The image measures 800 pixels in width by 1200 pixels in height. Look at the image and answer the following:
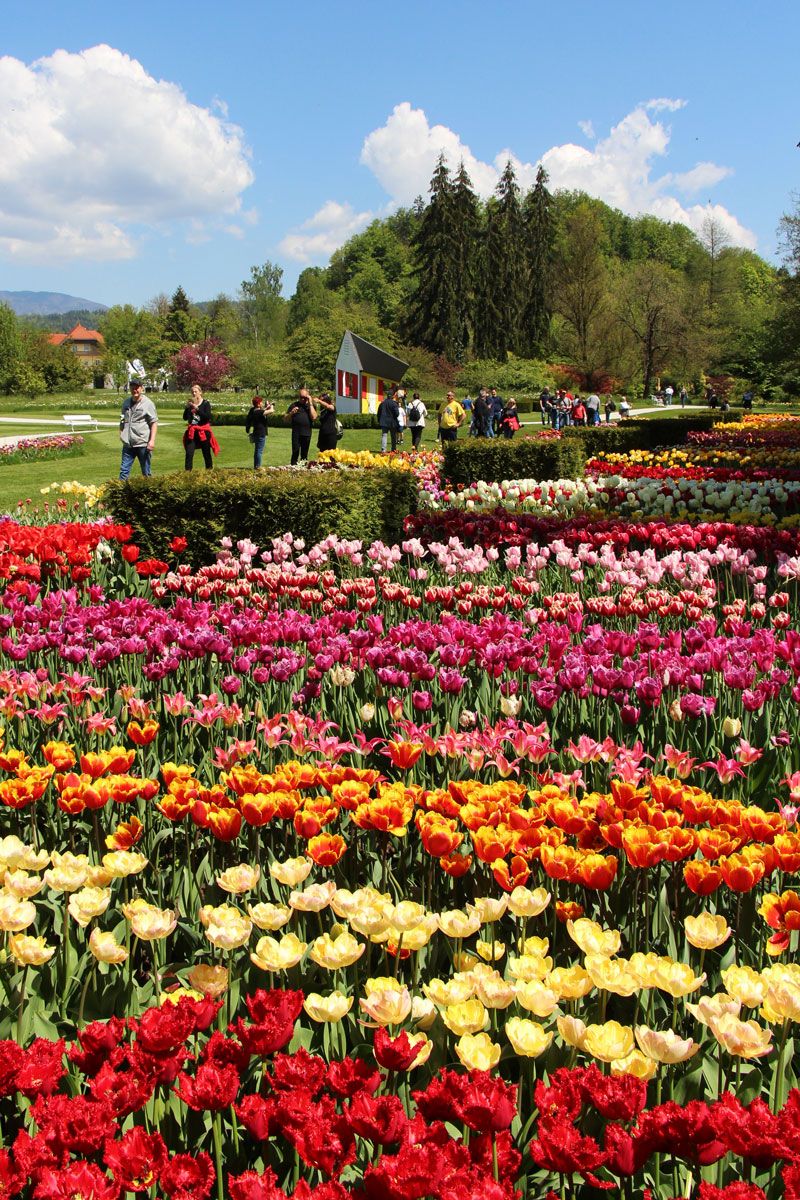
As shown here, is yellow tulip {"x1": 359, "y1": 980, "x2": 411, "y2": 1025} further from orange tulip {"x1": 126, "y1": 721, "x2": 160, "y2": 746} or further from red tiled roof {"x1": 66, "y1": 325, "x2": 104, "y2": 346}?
red tiled roof {"x1": 66, "y1": 325, "x2": 104, "y2": 346}

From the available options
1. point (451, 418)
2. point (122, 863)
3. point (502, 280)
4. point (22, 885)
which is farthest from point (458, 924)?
point (502, 280)

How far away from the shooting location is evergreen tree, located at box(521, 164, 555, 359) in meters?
69.6

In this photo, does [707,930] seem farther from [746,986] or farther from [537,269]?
[537,269]

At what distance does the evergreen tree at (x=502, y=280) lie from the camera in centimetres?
6694

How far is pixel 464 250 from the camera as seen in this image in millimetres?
64125

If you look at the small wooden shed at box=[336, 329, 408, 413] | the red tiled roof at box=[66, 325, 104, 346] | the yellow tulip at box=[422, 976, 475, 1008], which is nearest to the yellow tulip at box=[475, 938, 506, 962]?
the yellow tulip at box=[422, 976, 475, 1008]

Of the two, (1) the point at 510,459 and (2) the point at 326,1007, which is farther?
(1) the point at 510,459

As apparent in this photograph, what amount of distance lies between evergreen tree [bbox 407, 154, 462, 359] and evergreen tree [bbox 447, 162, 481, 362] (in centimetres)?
24

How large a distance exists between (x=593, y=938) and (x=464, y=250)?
218ft

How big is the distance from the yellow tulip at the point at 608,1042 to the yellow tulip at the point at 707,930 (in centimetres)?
38

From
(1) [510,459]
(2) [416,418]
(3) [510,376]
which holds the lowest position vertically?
(1) [510,459]

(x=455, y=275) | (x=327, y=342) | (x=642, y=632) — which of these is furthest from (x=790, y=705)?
(x=455, y=275)

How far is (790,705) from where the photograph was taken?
4004 mm

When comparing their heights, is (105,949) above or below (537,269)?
below
